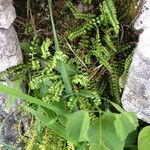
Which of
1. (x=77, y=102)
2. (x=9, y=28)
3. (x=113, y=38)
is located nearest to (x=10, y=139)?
(x=77, y=102)

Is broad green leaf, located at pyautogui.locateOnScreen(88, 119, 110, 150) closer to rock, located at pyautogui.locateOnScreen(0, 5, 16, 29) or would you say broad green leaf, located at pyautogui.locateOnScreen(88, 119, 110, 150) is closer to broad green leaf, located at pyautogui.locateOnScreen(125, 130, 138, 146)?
broad green leaf, located at pyautogui.locateOnScreen(125, 130, 138, 146)

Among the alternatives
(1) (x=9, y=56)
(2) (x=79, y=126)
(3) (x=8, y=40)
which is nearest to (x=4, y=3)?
(3) (x=8, y=40)

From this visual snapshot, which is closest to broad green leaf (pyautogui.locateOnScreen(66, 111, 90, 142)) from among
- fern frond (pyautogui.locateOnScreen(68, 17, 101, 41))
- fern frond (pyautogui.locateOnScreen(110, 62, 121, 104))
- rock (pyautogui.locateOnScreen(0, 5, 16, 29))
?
fern frond (pyautogui.locateOnScreen(110, 62, 121, 104))

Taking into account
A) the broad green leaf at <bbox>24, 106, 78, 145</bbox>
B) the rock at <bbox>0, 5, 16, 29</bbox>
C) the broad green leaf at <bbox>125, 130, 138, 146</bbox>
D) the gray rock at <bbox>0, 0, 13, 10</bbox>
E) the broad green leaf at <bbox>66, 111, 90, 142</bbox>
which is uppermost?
the gray rock at <bbox>0, 0, 13, 10</bbox>

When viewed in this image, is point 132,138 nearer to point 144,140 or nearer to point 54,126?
point 144,140

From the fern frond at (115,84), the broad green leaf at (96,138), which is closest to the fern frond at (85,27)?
the fern frond at (115,84)

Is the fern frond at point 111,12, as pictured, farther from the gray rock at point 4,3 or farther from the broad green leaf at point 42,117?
the broad green leaf at point 42,117

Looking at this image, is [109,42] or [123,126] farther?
[109,42]
